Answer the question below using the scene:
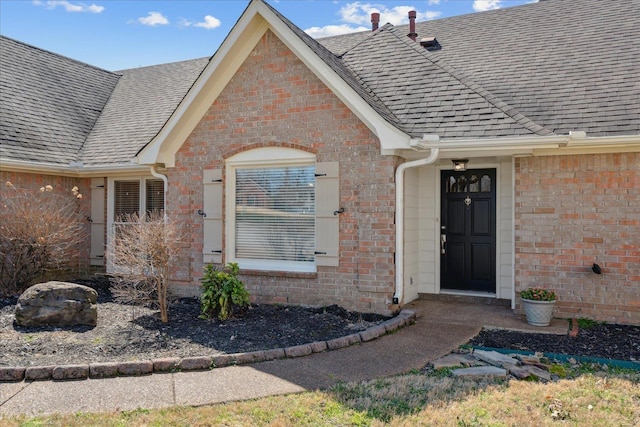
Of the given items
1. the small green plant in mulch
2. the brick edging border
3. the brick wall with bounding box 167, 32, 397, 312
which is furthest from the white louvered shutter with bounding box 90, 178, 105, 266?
the small green plant in mulch

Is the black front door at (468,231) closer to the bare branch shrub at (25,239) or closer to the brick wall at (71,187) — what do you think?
the bare branch shrub at (25,239)

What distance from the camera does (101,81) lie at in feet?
51.9

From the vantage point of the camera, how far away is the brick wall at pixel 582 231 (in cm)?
754

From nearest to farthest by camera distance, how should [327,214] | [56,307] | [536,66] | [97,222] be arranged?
1. [56,307]
2. [327,214]
3. [536,66]
4. [97,222]

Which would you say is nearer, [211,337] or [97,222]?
[211,337]

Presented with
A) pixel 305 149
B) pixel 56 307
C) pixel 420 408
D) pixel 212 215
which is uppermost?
pixel 305 149

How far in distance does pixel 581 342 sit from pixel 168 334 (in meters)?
5.54

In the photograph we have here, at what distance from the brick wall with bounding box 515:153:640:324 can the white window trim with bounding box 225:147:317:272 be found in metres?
3.53

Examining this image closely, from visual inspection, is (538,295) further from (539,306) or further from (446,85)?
(446,85)

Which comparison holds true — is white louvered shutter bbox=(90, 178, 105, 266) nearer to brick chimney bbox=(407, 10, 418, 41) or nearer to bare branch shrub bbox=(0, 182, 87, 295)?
bare branch shrub bbox=(0, 182, 87, 295)

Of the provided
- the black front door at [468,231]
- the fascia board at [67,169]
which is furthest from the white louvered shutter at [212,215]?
the black front door at [468,231]

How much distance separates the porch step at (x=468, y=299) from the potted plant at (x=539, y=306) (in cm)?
133

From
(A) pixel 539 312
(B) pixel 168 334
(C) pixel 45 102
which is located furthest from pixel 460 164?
(C) pixel 45 102

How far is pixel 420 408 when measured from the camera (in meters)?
4.46
